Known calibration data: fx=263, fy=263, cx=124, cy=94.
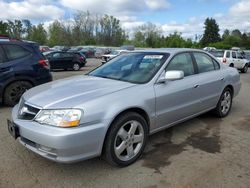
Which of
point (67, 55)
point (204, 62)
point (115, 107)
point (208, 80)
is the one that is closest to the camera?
point (115, 107)

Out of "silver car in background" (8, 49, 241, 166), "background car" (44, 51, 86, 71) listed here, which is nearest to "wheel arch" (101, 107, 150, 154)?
"silver car in background" (8, 49, 241, 166)

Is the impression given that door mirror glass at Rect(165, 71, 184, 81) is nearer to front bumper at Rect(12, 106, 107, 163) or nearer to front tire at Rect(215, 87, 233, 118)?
front bumper at Rect(12, 106, 107, 163)

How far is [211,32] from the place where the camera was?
242 ft

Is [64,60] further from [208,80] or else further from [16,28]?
[16,28]

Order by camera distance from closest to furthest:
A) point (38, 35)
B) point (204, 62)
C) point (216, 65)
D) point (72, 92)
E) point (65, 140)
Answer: point (65, 140) → point (72, 92) → point (204, 62) → point (216, 65) → point (38, 35)

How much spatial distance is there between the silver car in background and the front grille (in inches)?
0.5

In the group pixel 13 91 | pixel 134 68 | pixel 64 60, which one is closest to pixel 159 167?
pixel 134 68

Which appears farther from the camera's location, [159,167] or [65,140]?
[159,167]

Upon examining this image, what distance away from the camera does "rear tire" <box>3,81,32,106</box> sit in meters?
6.39

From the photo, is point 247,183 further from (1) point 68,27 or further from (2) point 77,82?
(1) point 68,27

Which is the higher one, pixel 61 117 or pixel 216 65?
pixel 216 65

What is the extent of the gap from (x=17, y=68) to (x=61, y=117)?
4025mm

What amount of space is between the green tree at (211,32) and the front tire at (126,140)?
74497 mm

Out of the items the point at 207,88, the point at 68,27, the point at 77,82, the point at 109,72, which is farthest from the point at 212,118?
the point at 68,27
